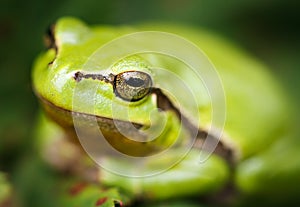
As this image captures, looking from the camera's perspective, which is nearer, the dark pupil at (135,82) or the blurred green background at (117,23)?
the dark pupil at (135,82)

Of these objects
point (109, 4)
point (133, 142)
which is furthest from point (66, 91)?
point (109, 4)

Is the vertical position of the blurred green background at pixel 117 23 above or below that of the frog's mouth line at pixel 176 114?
above

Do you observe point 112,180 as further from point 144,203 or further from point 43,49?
point 43,49

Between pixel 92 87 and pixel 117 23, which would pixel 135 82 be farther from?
pixel 117 23

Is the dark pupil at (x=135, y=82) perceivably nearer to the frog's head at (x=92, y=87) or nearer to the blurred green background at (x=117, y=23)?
the frog's head at (x=92, y=87)

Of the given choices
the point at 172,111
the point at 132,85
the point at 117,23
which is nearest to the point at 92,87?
the point at 132,85

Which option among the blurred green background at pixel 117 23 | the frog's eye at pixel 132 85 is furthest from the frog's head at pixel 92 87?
the blurred green background at pixel 117 23

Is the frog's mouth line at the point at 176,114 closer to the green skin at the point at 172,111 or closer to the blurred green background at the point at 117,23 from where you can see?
the green skin at the point at 172,111
